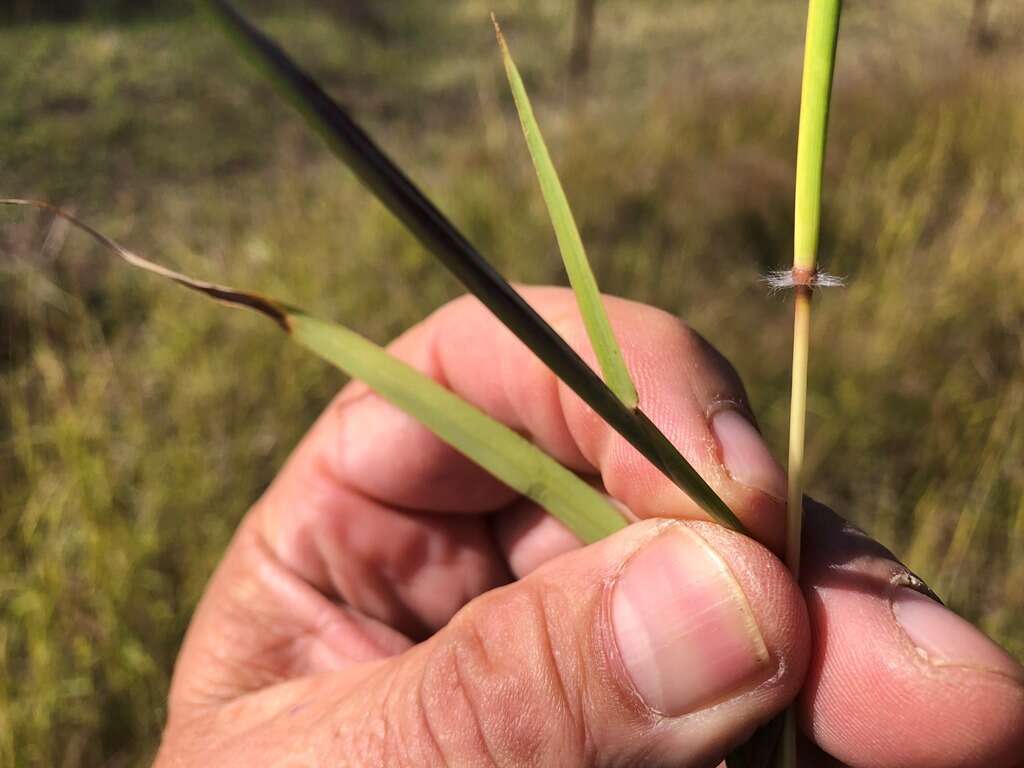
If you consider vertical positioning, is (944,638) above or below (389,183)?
below

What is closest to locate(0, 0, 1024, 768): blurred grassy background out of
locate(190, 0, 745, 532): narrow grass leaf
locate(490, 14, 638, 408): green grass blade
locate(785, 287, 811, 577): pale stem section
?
locate(785, 287, 811, 577): pale stem section

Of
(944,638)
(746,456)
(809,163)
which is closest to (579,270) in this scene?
(809,163)

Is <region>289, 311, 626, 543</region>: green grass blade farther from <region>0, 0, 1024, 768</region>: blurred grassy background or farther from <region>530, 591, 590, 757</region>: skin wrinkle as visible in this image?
<region>0, 0, 1024, 768</region>: blurred grassy background

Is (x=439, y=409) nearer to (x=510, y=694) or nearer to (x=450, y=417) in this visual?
(x=450, y=417)

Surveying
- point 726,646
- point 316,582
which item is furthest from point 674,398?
point 316,582

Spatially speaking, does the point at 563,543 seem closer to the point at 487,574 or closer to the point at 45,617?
the point at 487,574

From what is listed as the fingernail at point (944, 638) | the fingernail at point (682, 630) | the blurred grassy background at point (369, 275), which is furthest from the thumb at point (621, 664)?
the blurred grassy background at point (369, 275)

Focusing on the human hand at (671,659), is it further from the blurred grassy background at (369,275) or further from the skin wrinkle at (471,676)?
the blurred grassy background at (369,275)
